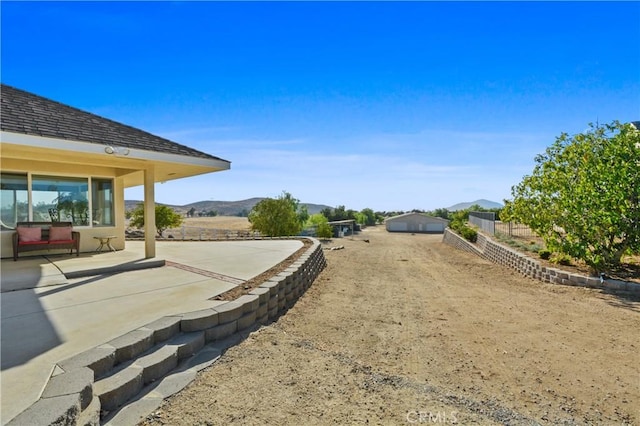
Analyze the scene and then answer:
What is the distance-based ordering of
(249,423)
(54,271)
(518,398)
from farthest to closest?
(54,271) → (518,398) → (249,423)

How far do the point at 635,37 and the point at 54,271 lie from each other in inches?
536

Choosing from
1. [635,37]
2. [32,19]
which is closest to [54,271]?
[32,19]

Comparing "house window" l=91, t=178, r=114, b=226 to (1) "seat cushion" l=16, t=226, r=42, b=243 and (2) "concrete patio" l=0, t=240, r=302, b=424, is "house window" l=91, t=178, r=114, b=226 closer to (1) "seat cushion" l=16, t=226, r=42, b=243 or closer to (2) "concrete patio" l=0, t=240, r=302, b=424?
(2) "concrete patio" l=0, t=240, r=302, b=424

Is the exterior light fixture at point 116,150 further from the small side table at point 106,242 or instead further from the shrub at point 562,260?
the shrub at point 562,260

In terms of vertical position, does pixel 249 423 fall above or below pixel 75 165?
below

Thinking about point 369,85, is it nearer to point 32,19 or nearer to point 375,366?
point 32,19

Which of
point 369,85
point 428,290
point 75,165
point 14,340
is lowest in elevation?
point 428,290

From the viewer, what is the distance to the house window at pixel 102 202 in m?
8.95

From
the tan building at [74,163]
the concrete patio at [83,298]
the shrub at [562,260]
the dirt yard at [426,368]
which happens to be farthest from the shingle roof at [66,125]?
the shrub at [562,260]

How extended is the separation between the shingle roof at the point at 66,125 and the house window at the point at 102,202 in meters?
2.12

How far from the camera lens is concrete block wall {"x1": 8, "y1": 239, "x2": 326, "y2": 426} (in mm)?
2004

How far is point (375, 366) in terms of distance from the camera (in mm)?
3662

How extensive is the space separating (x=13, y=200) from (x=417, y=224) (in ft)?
185

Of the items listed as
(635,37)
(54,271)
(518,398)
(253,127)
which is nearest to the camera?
(518,398)
